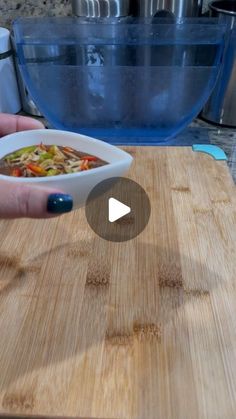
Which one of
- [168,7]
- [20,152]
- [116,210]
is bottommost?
[116,210]

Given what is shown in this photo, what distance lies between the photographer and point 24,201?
0.36 meters

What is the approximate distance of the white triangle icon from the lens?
60 cm

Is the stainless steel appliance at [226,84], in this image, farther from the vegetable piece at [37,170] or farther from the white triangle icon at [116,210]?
the vegetable piece at [37,170]

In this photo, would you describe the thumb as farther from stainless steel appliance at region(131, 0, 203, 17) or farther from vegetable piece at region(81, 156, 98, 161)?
stainless steel appliance at region(131, 0, 203, 17)

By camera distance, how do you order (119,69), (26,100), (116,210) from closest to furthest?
(116,210), (119,69), (26,100)

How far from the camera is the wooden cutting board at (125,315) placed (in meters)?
0.37

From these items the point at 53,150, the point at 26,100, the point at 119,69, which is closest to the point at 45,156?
Result: the point at 53,150

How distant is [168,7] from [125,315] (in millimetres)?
609

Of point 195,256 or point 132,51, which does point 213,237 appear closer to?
point 195,256

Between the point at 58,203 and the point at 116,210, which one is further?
the point at 116,210
